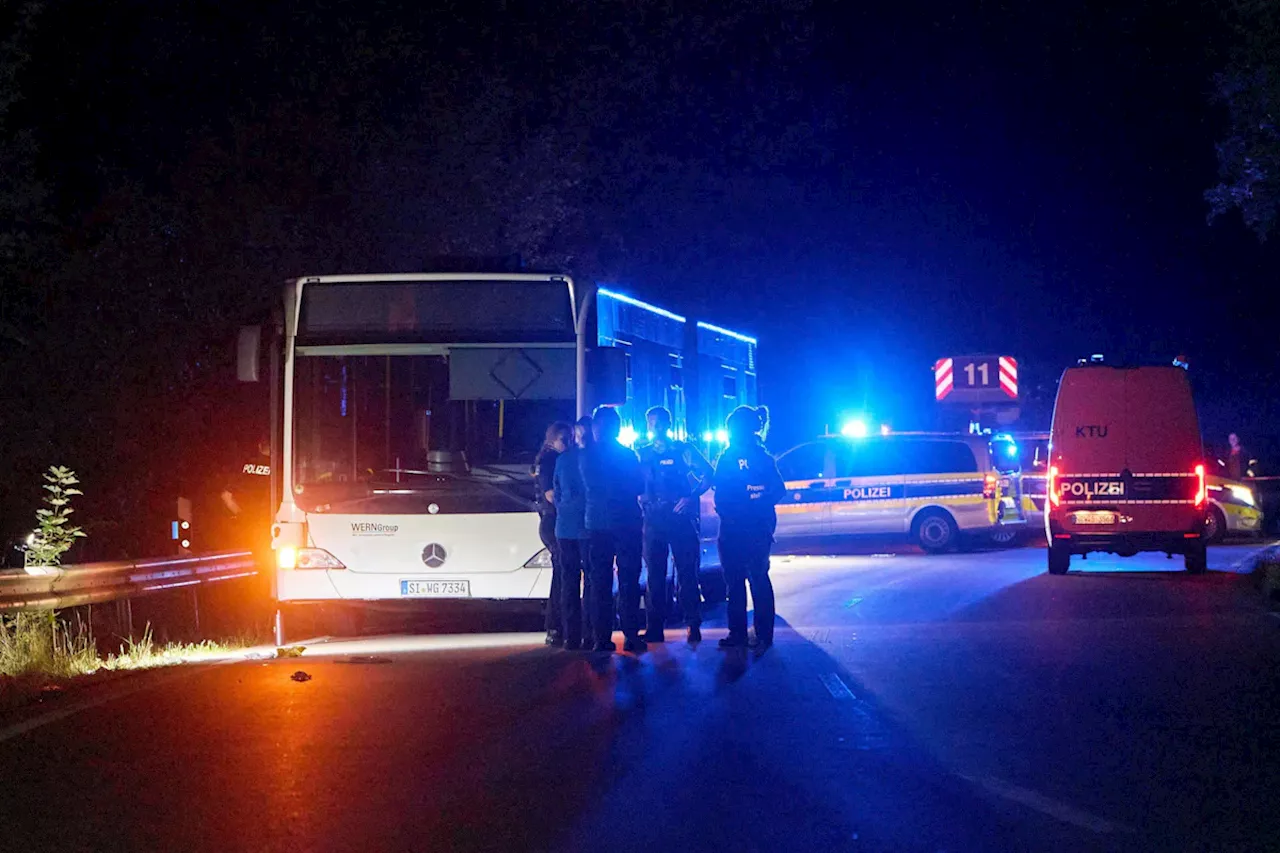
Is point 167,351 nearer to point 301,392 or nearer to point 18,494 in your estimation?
point 18,494

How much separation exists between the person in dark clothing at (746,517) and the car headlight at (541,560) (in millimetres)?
1536

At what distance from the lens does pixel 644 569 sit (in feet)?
51.4

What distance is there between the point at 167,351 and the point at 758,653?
15271mm

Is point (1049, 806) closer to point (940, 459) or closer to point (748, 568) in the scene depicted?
point (748, 568)

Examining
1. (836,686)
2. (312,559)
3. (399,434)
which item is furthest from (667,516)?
(836,686)

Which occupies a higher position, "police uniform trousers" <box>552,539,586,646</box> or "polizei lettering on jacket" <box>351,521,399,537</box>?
"polizei lettering on jacket" <box>351,521,399,537</box>

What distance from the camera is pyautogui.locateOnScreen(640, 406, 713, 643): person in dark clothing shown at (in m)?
14.4

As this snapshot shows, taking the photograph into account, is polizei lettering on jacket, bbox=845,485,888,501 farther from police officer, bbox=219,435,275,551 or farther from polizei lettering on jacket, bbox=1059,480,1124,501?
Result: police officer, bbox=219,435,275,551

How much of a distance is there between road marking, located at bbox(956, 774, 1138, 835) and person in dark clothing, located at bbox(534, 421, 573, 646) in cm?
601

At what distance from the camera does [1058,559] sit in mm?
21797

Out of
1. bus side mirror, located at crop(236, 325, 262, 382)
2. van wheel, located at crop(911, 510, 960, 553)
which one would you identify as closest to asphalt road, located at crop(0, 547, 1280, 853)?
bus side mirror, located at crop(236, 325, 262, 382)

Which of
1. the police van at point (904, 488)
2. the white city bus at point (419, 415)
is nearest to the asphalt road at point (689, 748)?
the white city bus at point (419, 415)

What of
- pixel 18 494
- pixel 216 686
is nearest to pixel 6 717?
pixel 216 686

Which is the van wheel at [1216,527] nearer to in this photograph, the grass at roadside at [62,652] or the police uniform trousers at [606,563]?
the police uniform trousers at [606,563]
